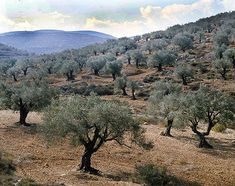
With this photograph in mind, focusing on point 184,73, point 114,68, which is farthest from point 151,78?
point 114,68

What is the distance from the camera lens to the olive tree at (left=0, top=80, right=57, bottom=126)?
199 feet

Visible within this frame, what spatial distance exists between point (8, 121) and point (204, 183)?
3645 cm

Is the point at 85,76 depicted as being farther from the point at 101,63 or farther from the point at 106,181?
the point at 106,181

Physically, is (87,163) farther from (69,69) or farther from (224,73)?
(69,69)

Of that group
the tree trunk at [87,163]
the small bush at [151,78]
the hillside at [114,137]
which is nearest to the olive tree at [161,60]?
the small bush at [151,78]

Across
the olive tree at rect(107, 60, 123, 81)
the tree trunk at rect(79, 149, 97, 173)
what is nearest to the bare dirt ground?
the tree trunk at rect(79, 149, 97, 173)

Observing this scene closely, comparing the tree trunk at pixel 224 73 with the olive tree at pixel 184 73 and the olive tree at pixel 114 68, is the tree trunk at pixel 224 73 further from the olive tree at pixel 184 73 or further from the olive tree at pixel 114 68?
the olive tree at pixel 114 68

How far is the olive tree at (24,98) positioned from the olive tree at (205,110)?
2133 centimetres

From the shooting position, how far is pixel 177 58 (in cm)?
16412

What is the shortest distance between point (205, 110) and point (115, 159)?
54.0ft

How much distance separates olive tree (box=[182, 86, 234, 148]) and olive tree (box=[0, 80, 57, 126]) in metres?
21.3

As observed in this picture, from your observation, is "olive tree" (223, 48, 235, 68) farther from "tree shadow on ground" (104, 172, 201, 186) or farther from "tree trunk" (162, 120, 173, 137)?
"tree shadow on ground" (104, 172, 201, 186)

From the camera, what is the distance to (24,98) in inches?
2367

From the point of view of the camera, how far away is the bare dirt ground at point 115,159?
3681cm
